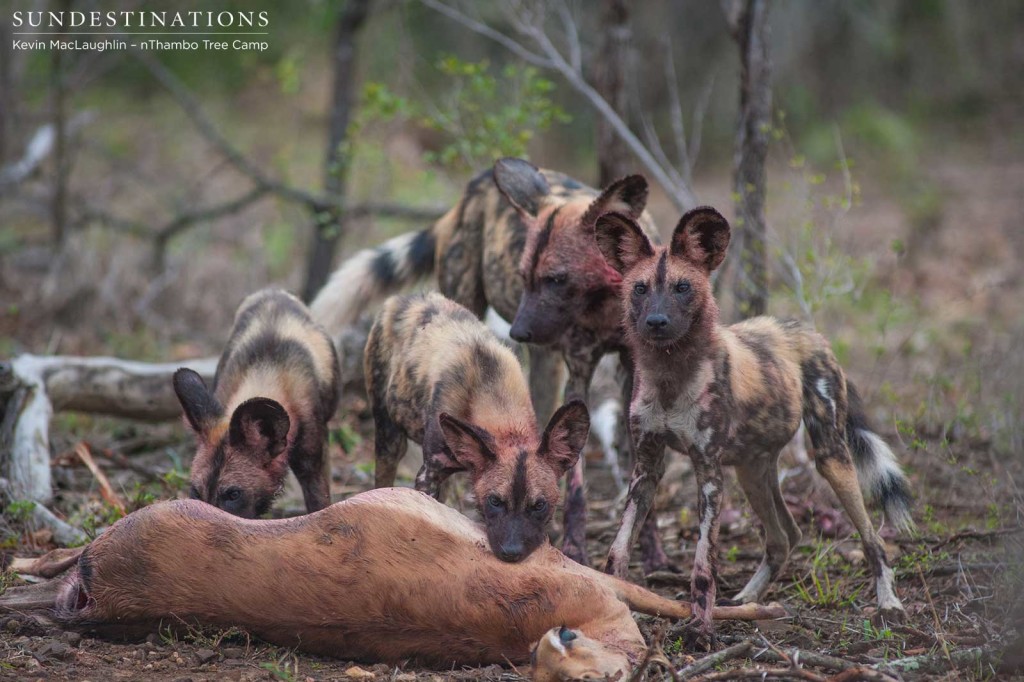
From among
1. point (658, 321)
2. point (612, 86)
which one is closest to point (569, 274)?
point (658, 321)

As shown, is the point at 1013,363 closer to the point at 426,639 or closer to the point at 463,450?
the point at 463,450

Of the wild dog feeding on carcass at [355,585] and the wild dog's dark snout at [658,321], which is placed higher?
the wild dog's dark snout at [658,321]

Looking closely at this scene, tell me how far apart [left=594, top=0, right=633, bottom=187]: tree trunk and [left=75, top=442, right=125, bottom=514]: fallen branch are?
371cm

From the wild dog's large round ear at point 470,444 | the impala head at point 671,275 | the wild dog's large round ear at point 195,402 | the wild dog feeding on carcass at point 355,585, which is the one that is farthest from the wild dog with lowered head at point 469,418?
the wild dog's large round ear at point 195,402

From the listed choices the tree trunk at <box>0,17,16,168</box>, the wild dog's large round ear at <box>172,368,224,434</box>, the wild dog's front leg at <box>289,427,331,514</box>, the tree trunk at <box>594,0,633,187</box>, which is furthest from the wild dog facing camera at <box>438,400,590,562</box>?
the tree trunk at <box>0,17,16,168</box>

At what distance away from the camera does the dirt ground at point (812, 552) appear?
12.2ft

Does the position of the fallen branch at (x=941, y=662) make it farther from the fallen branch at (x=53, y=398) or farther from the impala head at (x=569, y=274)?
the fallen branch at (x=53, y=398)

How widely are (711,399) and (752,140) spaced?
2.65 m

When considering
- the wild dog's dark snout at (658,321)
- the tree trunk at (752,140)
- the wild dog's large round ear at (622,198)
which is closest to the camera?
the wild dog's dark snout at (658,321)

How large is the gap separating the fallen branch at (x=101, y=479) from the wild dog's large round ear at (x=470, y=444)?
1818mm

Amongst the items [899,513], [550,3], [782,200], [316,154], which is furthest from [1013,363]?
[316,154]

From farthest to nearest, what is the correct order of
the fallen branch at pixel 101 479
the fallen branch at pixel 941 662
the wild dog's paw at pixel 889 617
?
the fallen branch at pixel 101 479 → the wild dog's paw at pixel 889 617 → the fallen branch at pixel 941 662

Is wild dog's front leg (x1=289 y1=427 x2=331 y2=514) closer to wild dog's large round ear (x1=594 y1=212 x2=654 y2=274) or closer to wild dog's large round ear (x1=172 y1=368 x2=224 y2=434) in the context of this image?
wild dog's large round ear (x1=172 y1=368 x2=224 y2=434)

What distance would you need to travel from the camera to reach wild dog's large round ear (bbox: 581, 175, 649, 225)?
513cm
